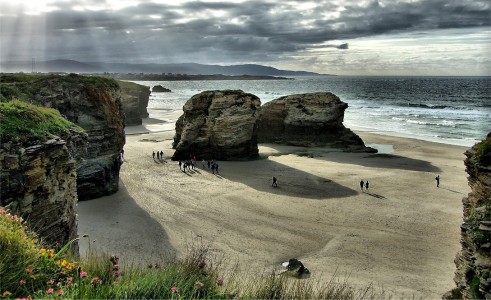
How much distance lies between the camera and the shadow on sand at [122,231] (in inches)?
699

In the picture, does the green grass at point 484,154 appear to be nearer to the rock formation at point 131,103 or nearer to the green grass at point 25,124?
the green grass at point 25,124

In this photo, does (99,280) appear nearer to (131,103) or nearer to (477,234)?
(477,234)

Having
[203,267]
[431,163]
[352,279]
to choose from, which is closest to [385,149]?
[431,163]

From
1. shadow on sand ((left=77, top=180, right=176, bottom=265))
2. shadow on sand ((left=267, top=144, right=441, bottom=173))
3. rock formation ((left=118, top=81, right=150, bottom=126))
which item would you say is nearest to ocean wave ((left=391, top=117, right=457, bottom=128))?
shadow on sand ((left=267, top=144, right=441, bottom=173))

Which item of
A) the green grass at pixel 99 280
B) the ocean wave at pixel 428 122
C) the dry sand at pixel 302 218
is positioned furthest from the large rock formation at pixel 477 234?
the ocean wave at pixel 428 122

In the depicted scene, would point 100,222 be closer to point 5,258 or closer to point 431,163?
point 5,258

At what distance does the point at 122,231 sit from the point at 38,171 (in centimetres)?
861

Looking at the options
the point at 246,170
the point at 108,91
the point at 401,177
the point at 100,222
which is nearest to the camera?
the point at 100,222

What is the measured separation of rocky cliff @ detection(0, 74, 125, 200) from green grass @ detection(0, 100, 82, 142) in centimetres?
1098

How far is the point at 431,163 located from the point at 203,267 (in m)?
35.4

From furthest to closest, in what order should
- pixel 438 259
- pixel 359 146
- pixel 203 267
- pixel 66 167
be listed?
pixel 359 146 → pixel 438 259 → pixel 66 167 → pixel 203 267

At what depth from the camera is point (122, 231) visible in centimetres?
2036

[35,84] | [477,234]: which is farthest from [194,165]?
[477,234]

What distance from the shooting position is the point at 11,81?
25.4m
